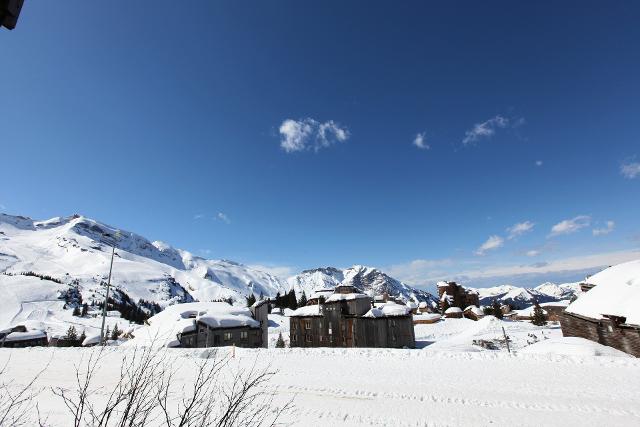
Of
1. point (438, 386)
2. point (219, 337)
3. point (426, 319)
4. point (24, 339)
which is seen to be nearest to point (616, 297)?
point (438, 386)

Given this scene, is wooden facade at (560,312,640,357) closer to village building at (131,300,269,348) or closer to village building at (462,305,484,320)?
village building at (131,300,269,348)

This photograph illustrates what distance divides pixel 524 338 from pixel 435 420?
49.3 metres

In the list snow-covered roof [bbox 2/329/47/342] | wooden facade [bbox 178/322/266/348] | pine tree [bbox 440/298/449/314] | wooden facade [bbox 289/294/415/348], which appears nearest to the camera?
wooden facade [bbox 289/294/415/348]

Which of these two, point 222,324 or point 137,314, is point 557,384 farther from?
point 137,314

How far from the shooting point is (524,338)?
50.2 metres

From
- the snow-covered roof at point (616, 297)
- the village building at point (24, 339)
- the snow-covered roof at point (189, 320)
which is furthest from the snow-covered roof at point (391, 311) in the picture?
the village building at point (24, 339)

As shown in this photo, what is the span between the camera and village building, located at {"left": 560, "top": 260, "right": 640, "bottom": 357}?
24.0 meters

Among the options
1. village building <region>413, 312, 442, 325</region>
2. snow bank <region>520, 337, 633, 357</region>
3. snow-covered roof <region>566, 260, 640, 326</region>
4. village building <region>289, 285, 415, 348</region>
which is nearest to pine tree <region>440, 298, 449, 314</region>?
village building <region>413, 312, 442, 325</region>

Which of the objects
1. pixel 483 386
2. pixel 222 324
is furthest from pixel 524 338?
pixel 222 324

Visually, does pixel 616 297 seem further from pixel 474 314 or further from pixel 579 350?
pixel 474 314

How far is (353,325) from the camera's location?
161 feet

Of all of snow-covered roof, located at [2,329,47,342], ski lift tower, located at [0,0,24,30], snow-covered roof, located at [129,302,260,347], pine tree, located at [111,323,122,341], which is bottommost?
pine tree, located at [111,323,122,341]

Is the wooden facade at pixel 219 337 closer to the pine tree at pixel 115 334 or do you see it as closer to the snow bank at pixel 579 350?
the pine tree at pixel 115 334

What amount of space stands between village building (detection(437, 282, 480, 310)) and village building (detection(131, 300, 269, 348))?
296 ft
